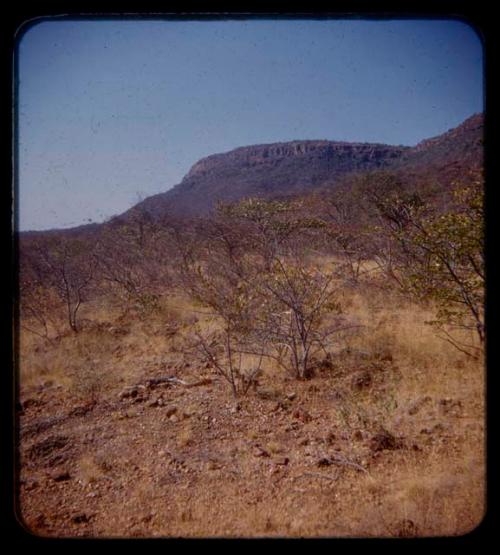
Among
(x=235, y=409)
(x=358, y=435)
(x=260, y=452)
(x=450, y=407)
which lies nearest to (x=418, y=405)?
(x=450, y=407)

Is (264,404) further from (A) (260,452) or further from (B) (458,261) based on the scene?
(B) (458,261)

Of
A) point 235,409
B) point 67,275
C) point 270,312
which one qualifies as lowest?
point 235,409

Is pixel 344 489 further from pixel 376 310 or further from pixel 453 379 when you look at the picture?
pixel 376 310

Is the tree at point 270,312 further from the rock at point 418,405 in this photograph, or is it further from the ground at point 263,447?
the rock at point 418,405

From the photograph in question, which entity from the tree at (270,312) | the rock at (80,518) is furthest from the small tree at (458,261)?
the rock at (80,518)

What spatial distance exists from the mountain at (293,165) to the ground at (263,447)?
2797 centimetres

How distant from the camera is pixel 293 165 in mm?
44969

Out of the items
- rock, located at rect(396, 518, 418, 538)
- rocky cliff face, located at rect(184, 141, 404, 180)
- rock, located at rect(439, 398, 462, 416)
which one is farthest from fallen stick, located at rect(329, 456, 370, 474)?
rocky cliff face, located at rect(184, 141, 404, 180)

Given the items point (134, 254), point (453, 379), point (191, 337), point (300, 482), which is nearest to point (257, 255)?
point (134, 254)

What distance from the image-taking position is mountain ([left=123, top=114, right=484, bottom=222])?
32.2 metres

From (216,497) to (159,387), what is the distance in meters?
2.00

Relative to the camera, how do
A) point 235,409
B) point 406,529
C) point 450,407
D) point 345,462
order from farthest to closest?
1. point 235,409
2. point 450,407
3. point 345,462
4. point 406,529

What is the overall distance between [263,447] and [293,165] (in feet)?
148

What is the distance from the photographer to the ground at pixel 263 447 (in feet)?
7.38
